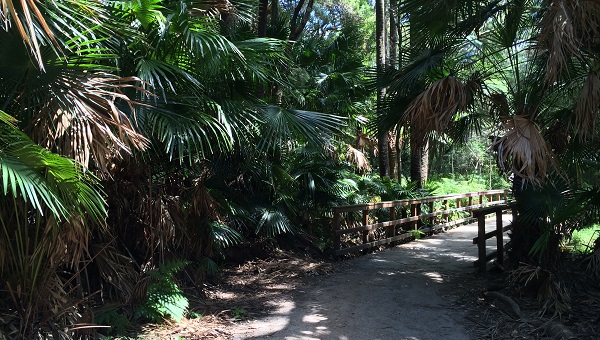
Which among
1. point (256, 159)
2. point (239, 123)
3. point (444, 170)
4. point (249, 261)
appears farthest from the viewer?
point (444, 170)

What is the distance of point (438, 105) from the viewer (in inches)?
263

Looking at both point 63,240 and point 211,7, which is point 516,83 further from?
Result: point 63,240

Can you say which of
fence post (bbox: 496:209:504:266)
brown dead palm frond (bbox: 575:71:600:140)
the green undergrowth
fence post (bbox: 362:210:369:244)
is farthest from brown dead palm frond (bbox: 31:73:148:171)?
fence post (bbox: 362:210:369:244)

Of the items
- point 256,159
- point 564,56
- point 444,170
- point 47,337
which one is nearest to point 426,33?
point 564,56

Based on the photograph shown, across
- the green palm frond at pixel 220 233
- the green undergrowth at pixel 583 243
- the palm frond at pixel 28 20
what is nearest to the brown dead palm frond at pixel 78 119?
the palm frond at pixel 28 20

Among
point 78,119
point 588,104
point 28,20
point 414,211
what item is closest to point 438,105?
point 588,104

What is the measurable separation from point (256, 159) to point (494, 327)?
385cm

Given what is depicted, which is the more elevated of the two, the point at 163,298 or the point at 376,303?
the point at 163,298

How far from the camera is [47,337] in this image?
15.2ft

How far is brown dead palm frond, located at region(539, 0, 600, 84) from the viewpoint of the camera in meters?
5.38

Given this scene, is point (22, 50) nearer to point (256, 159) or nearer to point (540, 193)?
point (256, 159)

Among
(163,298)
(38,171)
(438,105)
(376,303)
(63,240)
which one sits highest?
(438,105)

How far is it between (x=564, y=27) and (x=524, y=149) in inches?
53.5

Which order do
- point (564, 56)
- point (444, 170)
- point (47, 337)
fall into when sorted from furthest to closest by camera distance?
point (444, 170), point (564, 56), point (47, 337)
